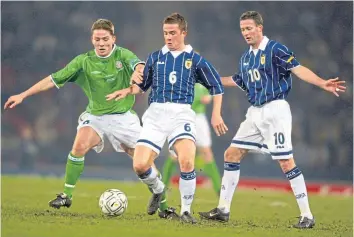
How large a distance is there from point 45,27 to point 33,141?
12.3 ft

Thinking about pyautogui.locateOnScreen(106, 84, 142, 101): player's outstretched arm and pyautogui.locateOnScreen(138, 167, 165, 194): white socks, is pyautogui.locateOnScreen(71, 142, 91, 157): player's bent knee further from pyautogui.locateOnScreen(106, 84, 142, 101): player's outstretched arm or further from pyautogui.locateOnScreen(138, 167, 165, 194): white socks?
pyautogui.locateOnScreen(138, 167, 165, 194): white socks

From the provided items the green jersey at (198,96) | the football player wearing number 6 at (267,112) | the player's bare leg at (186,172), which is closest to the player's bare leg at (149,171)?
the player's bare leg at (186,172)

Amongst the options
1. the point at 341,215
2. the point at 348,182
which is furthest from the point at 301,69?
the point at 348,182

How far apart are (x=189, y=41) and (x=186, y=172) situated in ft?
48.5

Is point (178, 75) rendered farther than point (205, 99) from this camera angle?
No

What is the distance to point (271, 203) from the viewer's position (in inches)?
486

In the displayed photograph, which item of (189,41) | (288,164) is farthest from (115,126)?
(189,41)

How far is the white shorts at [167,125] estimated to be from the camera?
8.19 meters

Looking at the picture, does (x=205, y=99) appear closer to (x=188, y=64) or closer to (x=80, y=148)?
(x=80, y=148)

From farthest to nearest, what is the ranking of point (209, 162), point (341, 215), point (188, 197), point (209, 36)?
Answer: point (209, 36) → point (209, 162) → point (341, 215) → point (188, 197)

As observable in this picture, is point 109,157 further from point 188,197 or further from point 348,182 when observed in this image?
point 188,197

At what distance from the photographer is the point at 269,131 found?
847 cm

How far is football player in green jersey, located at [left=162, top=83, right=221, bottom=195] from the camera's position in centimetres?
1189

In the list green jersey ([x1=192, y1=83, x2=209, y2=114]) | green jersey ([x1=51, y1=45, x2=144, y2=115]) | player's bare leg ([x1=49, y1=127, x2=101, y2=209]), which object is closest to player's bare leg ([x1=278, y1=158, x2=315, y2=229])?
green jersey ([x1=51, y1=45, x2=144, y2=115])
